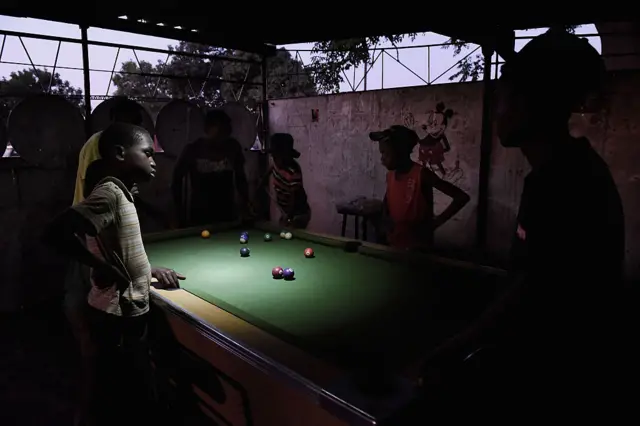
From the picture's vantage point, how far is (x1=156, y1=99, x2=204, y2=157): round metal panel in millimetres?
5504

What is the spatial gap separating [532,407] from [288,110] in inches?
240

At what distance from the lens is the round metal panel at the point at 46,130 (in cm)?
429

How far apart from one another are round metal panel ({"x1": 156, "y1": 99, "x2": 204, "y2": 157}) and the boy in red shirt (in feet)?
9.45

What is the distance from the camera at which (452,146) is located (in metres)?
5.24

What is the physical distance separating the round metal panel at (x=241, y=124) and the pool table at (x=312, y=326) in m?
3.35

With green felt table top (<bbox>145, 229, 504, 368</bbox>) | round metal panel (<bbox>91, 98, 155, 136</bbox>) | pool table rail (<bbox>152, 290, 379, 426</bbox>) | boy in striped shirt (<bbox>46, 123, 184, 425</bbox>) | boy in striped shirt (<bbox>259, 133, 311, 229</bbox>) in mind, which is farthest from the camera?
boy in striped shirt (<bbox>259, 133, 311, 229</bbox>)

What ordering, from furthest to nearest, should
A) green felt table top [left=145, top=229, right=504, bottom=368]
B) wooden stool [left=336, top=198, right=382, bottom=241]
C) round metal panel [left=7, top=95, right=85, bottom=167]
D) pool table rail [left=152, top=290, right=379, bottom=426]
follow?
1. wooden stool [left=336, top=198, right=382, bottom=241]
2. round metal panel [left=7, top=95, right=85, bottom=167]
3. green felt table top [left=145, top=229, right=504, bottom=368]
4. pool table rail [left=152, top=290, right=379, bottom=426]

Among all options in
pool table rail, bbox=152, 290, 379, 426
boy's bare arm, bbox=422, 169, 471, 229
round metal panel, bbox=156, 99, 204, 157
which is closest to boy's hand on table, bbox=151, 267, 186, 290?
pool table rail, bbox=152, 290, 379, 426

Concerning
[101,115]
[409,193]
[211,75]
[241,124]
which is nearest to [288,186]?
[409,193]

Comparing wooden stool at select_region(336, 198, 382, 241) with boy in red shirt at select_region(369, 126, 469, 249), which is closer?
boy in red shirt at select_region(369, 126, 469, 249)

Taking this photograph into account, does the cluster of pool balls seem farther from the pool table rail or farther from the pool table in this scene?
the pool table rail

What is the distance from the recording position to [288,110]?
6.94m

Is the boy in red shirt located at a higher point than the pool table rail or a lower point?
higher

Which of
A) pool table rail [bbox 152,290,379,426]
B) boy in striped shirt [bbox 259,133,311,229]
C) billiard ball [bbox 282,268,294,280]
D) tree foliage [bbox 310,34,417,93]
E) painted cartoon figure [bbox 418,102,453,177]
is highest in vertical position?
tree foliage [bbox 310,34,417,93]
